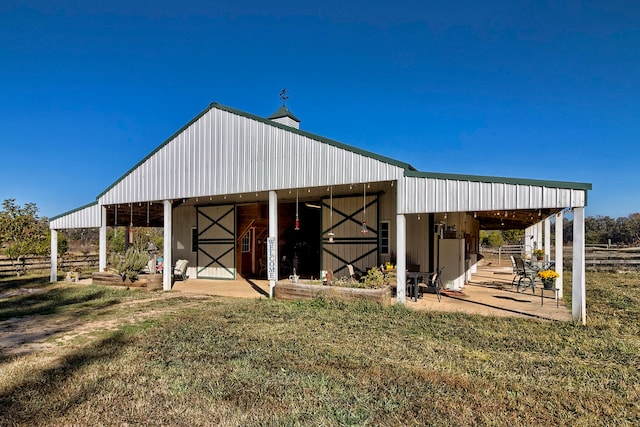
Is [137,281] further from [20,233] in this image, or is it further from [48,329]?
[20,233]

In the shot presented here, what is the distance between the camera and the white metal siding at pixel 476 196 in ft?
22.1

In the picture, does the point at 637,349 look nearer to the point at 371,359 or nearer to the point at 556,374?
the point at 556,374

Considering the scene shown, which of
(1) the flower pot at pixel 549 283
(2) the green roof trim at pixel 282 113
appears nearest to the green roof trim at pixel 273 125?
(2) the green roof trim at pixel 282 113

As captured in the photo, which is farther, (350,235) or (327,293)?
(350,235)

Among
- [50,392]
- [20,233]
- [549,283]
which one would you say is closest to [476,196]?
[549,283]

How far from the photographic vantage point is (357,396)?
3621 millimetres

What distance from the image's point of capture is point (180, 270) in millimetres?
14125

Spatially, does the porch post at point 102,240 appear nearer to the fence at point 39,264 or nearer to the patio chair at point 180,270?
the patio chair at point 180,270

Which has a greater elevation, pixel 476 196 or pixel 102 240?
pixel 476 196

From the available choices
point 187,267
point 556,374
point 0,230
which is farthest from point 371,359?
point 0,230

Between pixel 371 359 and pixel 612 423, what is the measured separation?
237 cm

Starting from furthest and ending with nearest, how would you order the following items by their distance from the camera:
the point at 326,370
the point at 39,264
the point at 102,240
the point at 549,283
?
the point at 39,264 < the point at 102,240 < the point at 549,283 < the point at 326,370

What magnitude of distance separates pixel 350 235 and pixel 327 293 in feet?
11.0

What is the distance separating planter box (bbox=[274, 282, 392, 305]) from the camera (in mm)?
7939
